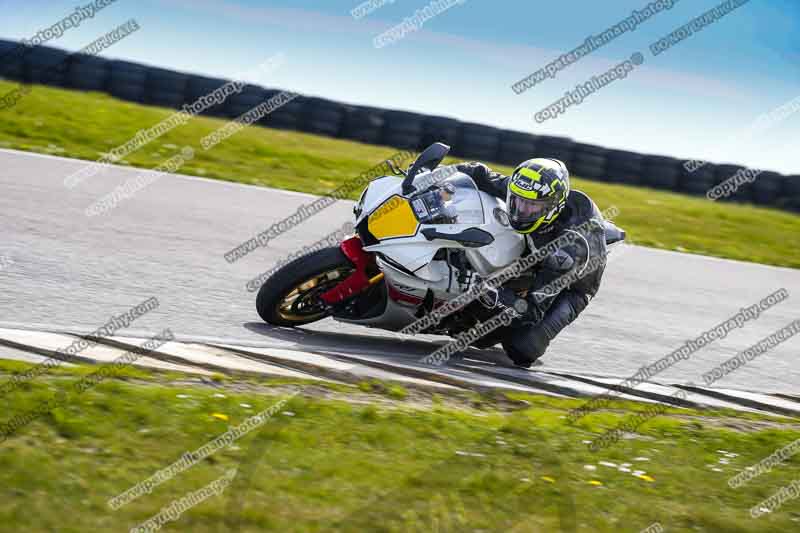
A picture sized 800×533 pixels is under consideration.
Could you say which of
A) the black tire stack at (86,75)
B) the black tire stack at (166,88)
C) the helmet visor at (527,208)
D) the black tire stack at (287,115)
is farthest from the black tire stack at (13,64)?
the helmet visor at (527,208)

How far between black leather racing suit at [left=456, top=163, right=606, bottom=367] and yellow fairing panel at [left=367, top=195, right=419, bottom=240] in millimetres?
689

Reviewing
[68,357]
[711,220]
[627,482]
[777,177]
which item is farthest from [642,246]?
[68,357]

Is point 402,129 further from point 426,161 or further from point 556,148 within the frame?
point 426,161

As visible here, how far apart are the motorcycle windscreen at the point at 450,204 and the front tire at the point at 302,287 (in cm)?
57

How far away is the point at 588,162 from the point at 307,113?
4930 millimetres

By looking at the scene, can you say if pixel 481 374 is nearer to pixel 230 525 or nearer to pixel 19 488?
pixel 230 525

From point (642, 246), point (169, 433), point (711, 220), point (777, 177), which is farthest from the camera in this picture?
point (777, 177)

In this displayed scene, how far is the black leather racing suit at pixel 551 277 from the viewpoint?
6.39 m

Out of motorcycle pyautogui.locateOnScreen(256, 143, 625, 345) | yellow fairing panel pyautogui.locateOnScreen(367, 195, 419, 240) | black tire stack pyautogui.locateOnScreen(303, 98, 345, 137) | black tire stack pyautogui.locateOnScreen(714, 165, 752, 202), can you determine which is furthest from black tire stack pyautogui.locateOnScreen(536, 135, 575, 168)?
yellow fairing panel pyautogui.locateOnScreen(367, 195, 419, 240)

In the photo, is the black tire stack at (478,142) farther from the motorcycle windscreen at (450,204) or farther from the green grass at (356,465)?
the green grass at (356,465)

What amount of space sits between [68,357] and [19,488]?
A: 145 centimetres

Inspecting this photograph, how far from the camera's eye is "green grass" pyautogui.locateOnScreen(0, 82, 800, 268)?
40.4 ft

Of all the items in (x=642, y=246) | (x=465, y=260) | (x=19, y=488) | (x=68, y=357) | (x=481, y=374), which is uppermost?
(x=19, y=488)

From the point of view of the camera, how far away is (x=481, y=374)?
631 centimetres
